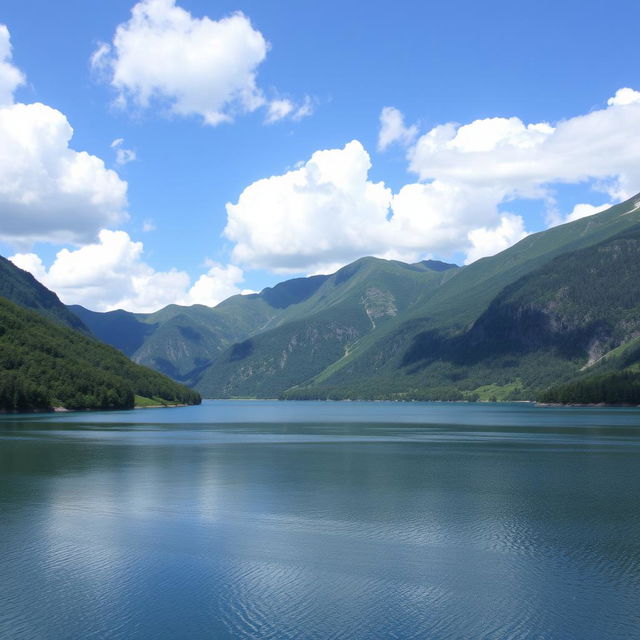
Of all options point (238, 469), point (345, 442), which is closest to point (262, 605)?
point (238, 469)

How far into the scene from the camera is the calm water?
1225 inches

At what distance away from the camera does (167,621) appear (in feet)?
102

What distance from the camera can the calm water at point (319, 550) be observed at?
31109 millimetres

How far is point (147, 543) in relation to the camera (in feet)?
147

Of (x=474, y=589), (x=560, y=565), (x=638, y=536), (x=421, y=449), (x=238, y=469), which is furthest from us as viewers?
(x=421, y=449)

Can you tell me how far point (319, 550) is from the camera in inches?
1692

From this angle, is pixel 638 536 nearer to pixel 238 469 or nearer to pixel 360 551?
pixel 360 551

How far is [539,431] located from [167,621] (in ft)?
454

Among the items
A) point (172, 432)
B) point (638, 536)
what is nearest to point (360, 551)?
point (638, 536)

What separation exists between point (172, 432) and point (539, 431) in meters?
82.5

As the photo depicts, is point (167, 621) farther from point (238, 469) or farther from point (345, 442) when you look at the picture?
point (345, 442)

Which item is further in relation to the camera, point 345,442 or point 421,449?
point 345,442

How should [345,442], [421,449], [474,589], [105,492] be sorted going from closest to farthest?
1. [474,589]
2. [105,492]
3. [421,449]
4. [345,442]

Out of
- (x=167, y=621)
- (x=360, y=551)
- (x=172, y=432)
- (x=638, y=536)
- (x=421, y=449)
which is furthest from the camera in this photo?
(x=172, y=432)
